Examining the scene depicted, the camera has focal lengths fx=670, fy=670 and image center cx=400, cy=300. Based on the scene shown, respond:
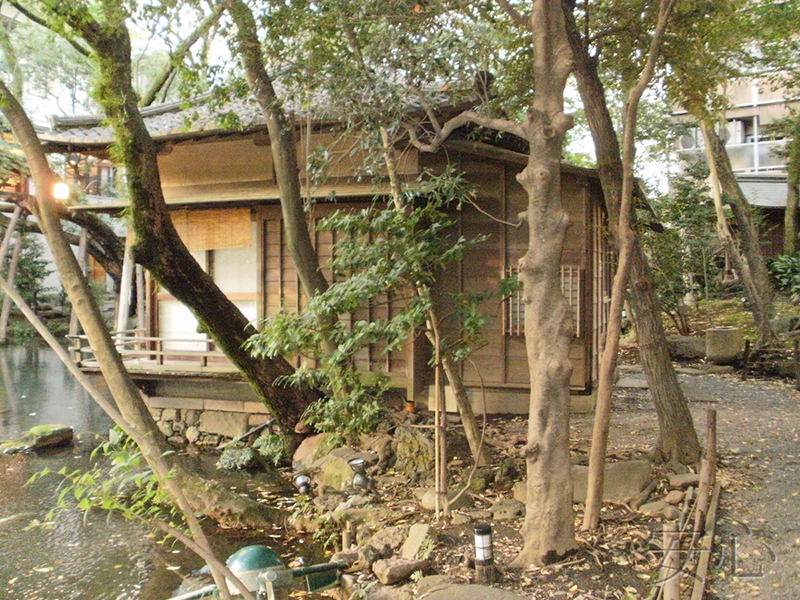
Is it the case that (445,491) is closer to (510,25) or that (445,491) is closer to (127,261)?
(510,25)

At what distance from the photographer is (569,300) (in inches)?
387

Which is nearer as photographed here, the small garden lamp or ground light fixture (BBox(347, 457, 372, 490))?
the small garden lamp

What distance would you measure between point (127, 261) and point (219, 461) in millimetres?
3865

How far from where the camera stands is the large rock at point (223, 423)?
11.8 metres

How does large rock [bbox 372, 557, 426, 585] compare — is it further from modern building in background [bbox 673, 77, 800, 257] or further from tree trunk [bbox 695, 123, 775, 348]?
modern building in background [bbox 673, 77, 800, 257]

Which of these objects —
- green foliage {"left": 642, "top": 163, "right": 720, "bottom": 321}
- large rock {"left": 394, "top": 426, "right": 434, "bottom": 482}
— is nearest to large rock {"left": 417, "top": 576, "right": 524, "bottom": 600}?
large rock {"left": 394, "top": 426, "right": 434, "bottom": 482}

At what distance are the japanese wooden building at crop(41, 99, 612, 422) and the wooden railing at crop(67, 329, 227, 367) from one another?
41mm

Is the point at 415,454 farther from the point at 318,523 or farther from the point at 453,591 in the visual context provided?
the point at 453,591

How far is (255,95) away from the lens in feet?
28.0

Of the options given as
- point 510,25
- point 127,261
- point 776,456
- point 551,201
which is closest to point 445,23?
point 510,25

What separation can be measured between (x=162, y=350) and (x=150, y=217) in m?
4.08

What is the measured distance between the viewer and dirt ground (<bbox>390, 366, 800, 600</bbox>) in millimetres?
4797

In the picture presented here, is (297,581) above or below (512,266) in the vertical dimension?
below

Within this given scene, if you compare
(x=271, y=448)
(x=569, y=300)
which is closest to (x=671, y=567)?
(x=569, y=300)
